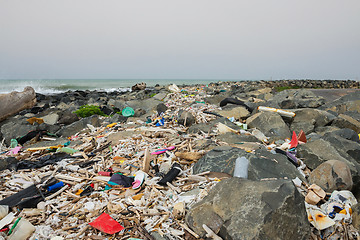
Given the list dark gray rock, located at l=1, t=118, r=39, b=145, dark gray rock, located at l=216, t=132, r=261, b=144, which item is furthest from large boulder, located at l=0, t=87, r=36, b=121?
dark gray rock, located at l=216, t=132, r=261, b=144

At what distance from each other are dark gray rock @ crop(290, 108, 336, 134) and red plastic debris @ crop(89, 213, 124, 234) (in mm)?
6277

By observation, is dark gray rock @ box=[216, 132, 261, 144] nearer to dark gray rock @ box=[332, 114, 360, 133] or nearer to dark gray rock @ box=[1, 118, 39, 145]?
dark gray rock @ box=[332, 114, 360, 133]

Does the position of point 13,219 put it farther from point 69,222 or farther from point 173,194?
point 173,194

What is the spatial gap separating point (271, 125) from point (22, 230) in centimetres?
638

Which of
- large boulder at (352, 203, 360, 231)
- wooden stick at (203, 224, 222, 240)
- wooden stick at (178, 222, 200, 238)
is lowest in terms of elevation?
wooden stick at (178, 222, 200, 238)

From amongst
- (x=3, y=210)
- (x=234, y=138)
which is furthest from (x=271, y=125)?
(x=3, y=210)

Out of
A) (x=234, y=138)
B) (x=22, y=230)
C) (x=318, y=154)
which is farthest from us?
(x=234, y=138)

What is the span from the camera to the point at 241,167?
11.5 ft

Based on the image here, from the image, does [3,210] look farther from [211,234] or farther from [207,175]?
[207,175]

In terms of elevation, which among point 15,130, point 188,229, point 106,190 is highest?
point 188,229

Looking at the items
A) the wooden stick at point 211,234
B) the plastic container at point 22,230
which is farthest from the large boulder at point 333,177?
the plastic container at point 22,230

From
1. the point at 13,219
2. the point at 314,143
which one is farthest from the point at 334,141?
the point at 13,219

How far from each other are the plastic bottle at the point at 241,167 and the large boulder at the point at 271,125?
3037mm

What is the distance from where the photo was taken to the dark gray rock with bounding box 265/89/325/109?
9211mm
